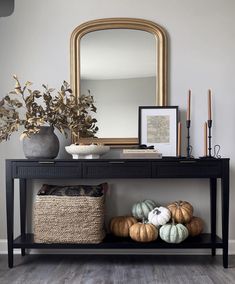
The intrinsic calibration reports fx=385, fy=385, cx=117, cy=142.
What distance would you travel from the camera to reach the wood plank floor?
2.64 meters

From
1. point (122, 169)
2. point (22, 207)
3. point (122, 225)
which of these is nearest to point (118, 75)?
point (122, 169)

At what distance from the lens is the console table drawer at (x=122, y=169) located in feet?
9.45

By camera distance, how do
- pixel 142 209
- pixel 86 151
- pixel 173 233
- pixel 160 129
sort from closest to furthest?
1. pixel 173 233
2. pixel 86 151
3. pixel 142 209
4. pixel 160 129

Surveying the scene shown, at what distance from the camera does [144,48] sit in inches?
130

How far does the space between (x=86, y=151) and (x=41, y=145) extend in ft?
1.21

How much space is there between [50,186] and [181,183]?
1.11 m

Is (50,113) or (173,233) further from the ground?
(50,113)

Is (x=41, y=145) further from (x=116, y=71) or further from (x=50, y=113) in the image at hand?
(x=116, y=71)

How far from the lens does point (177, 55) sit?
330cm

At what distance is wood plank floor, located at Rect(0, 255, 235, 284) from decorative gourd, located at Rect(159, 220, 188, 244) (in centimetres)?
22

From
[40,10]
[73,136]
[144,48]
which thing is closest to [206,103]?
[144,48]

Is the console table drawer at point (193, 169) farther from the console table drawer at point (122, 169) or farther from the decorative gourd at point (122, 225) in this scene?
the decorative gourd at point (122, 225)

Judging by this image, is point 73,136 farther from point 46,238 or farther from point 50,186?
point 46,238

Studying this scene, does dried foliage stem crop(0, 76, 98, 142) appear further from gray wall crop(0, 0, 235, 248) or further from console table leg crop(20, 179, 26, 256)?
console table leg crop(20, 179, 26, 256)
